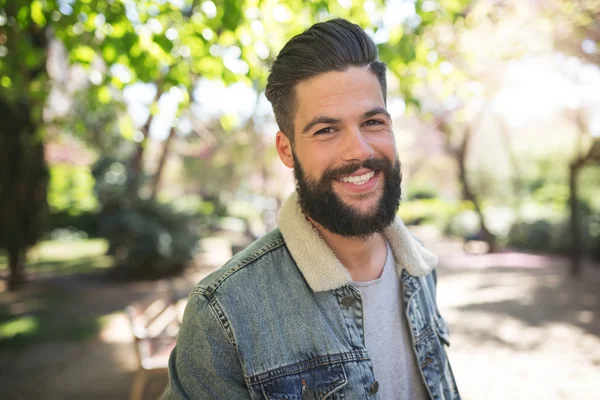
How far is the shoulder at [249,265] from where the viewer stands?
4.80ft

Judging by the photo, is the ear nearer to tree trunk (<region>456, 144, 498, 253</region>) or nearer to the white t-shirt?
the white t-shirt

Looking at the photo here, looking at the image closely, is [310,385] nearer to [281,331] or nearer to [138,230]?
[281,331]

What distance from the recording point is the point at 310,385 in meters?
1.46

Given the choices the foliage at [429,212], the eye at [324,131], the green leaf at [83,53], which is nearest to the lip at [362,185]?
the eye at [324,131]

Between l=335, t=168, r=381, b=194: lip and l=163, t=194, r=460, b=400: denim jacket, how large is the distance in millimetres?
218

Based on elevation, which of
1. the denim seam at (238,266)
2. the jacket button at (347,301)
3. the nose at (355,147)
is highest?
the nose at (355,147)

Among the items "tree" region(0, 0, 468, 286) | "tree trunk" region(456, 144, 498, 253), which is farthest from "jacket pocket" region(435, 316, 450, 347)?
"tree trunk" region(456, 144, 498, 253)

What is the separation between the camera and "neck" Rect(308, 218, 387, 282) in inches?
68.7

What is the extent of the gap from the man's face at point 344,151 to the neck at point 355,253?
77mm

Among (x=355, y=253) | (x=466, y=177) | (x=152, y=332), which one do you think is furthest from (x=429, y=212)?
(x=355, y=253)

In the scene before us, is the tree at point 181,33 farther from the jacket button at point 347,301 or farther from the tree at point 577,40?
the tree at point 577,40

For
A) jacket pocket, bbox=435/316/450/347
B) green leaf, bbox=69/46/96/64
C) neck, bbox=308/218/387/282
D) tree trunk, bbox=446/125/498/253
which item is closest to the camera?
neck, bbox=308/218/387/282

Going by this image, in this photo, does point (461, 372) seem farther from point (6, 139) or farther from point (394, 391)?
point (6, 139)

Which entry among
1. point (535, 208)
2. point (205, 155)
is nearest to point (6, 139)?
point (205, 155)
